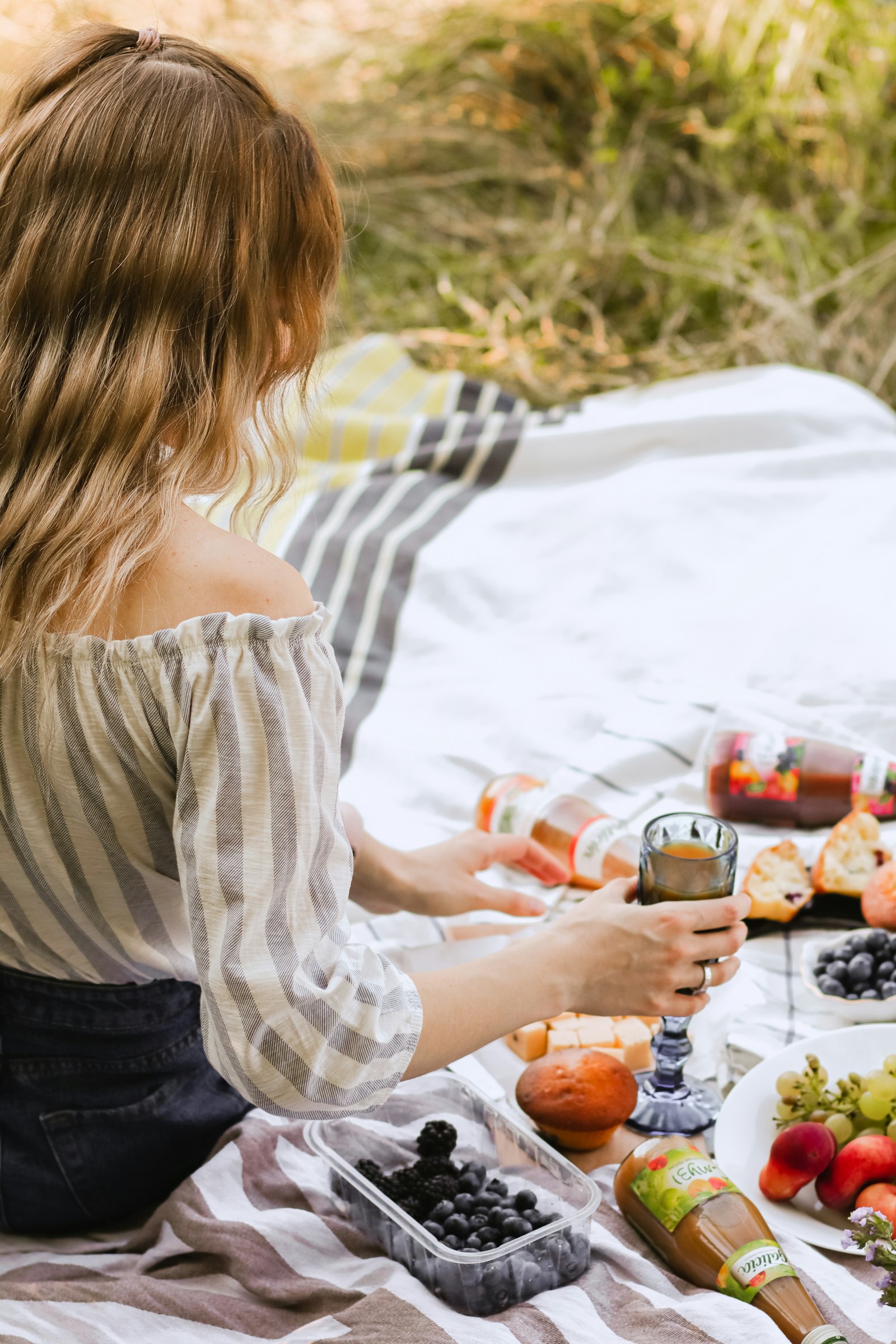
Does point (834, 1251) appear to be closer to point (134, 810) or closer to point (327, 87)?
point (134, 810)

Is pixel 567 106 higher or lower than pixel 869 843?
higher

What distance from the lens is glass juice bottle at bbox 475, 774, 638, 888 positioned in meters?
1.39

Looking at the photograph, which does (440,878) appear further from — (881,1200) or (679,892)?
(881,1200)

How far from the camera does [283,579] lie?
2.62 feet

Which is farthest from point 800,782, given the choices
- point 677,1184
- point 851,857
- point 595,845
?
point 677,1184

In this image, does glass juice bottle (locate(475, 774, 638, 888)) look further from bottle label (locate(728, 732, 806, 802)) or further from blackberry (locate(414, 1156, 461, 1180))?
blackberry (locate(414, 1156, 461, 1180))

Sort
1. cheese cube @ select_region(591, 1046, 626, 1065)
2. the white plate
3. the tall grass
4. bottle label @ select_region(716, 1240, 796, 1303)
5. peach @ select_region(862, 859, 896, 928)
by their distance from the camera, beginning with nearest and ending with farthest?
bottle label @ select_region(716, 1240, 796, 1303) < the white plate < cheese cube @ select_region(591, 1046, 626, 1065) < peach @ select_region(862, 859, 896, 928) < the tall grass

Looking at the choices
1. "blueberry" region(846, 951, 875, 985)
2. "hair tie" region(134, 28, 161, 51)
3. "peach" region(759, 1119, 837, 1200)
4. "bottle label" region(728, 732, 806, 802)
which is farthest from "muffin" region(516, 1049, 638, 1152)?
"hair tie" region(134, 28, 161, 51)

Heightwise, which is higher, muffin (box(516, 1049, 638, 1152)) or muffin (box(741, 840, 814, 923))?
muffin (box(741, 840, 814, 923))

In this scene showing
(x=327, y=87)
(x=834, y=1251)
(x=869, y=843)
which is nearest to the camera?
(x=834, y=1251)

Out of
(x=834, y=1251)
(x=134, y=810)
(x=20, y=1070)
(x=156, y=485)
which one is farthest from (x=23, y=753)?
(x=834, y=1251)

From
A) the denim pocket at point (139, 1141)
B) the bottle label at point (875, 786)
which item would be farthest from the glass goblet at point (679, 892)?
the bottle label at point (875, 786)

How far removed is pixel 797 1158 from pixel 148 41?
2.94ft

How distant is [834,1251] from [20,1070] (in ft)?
2.07
